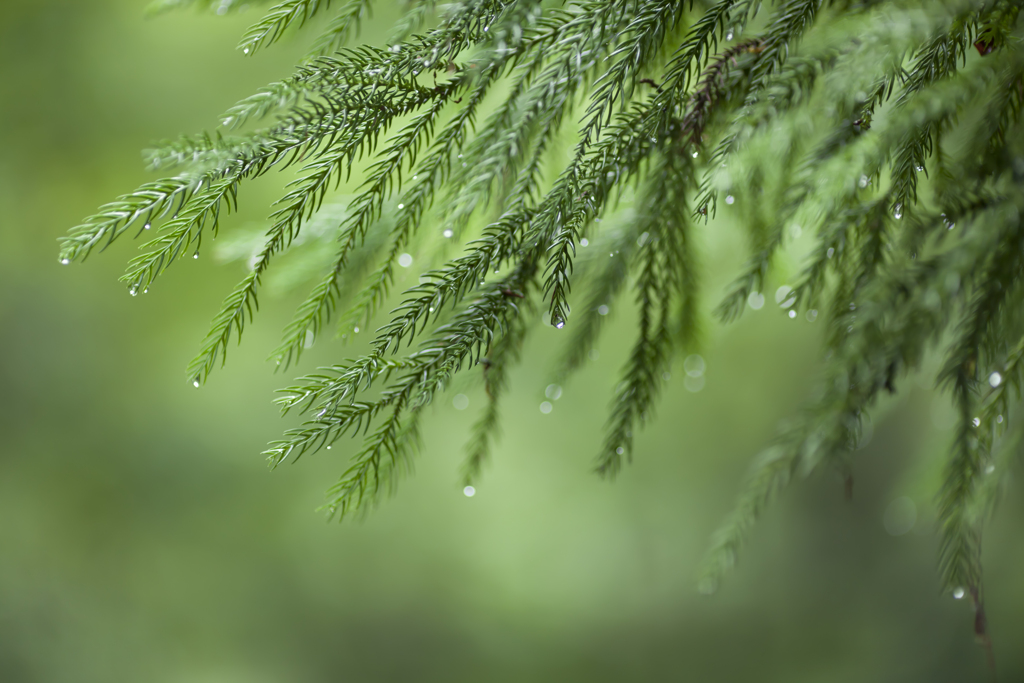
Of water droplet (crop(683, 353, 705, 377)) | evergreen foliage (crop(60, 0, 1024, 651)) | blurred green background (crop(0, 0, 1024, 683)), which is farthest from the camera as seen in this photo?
blurred green background (crop(0, 0, 1024, 683))

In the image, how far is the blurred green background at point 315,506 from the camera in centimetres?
190

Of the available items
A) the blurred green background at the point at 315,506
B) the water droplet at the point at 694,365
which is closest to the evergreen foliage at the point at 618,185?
the water droplet at the point at 694,365

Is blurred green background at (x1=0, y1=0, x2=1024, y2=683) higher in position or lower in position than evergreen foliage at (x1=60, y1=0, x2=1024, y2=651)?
lower

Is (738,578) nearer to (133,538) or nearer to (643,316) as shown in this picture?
(643,316)

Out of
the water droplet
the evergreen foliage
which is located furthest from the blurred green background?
the evergreen foliage

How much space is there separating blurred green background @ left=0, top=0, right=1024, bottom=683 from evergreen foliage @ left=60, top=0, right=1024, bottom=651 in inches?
35.0

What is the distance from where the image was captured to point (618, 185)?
651 mm

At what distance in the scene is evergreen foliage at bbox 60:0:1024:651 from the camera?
53cm

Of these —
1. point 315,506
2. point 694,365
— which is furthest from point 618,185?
point 315,506

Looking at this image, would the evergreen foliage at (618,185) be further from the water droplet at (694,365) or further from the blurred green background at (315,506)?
the blurred green background at (315,506)

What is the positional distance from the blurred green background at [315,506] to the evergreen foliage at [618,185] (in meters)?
0.89

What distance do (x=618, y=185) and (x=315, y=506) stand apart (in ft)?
6.46

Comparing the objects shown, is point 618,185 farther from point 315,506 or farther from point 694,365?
point 315,506

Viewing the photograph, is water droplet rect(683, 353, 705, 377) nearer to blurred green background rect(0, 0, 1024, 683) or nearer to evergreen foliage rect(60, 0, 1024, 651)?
evergreen foliage rect(60, 0, 1024, 651)
